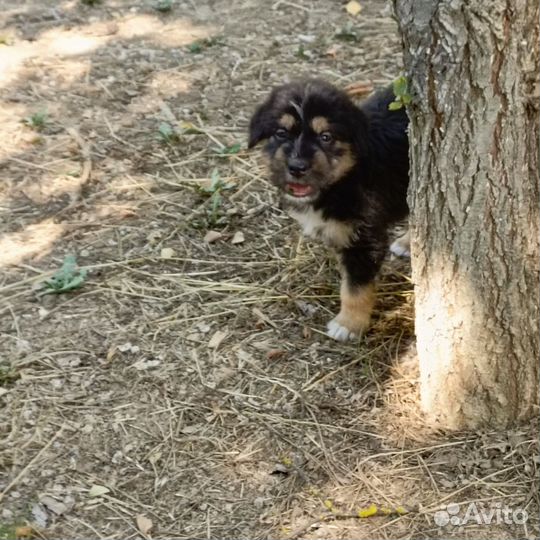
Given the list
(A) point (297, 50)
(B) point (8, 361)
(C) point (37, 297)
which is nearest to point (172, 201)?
(C) point (37, 297)

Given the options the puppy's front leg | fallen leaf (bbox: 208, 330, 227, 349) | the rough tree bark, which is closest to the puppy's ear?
the puppy's front leg

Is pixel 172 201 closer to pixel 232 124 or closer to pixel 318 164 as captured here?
pixel 232 124

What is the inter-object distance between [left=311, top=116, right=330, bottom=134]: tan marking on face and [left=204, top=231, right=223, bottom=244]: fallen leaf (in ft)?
3.64

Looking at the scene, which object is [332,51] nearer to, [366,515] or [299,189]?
[299,189]

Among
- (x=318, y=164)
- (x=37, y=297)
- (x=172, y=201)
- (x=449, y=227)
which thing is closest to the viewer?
(x=449, y=227)

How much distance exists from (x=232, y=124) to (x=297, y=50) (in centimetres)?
107

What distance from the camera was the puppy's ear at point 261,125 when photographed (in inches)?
175

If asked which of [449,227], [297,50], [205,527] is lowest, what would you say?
[205,527]

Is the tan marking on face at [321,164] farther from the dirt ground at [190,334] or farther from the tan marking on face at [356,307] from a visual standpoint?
the dirt ground at [190,334]

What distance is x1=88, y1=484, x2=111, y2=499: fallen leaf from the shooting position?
→ 3670mm

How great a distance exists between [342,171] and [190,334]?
1072 millimetres

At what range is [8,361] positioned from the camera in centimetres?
434

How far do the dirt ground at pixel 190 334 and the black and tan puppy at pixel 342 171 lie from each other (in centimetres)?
30

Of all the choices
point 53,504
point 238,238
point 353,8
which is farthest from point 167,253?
point 353,8
